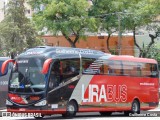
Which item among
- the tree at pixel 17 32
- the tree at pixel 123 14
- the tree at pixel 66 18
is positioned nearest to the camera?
the tree at pixel 66 18

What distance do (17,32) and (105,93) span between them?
27.9 m

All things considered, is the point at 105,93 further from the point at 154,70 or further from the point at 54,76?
the point at 154,70

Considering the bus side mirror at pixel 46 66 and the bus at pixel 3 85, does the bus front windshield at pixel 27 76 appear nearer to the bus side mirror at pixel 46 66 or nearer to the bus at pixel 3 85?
the bus side mirror at pixel 46 66

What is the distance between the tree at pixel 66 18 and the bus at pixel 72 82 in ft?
66.0

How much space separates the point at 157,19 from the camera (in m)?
48.2

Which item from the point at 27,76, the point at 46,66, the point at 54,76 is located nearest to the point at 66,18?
the point at 54,76

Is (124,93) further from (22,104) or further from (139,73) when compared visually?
(22,104)

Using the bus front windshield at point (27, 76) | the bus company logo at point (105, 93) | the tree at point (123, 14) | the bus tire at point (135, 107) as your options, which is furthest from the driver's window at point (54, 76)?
the tree at point (123, 14)

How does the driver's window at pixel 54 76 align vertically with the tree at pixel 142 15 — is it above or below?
below

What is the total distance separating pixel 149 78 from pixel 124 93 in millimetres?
2569

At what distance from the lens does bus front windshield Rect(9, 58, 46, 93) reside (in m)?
19.7

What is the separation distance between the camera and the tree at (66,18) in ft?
148

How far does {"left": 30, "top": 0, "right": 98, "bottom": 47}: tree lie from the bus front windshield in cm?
2478

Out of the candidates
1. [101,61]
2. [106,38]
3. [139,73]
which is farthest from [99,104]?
[106,38]
